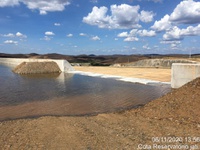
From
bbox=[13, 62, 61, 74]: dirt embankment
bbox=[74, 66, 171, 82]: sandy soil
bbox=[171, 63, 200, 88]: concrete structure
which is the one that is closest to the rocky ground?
bbox=[171, 63, 200, 88]: concrete structure

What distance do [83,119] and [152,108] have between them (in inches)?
133

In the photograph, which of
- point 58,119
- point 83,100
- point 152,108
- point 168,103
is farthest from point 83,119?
point 83,100

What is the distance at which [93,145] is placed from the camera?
20.6 ft

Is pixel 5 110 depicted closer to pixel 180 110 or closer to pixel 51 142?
pixel 51 142

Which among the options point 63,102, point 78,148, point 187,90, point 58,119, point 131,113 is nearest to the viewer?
point 78,148

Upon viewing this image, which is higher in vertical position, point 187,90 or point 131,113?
point 187,90

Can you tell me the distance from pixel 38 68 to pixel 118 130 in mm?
31219

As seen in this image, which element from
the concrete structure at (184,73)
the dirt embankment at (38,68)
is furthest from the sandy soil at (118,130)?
the dirt embankment at (38,68)
